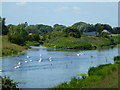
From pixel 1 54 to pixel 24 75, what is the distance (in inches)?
1020

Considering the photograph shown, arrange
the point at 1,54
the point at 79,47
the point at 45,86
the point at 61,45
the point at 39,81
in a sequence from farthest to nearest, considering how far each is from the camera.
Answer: the point at 61,45 → the point at 79,47 → the point at 1,54 → the point at 39,81 → the point at 45,86

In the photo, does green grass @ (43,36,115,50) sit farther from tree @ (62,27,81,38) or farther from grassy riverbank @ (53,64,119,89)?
grassy riverbank @ (53,64,119,89)

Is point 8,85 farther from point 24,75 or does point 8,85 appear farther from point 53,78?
point 24,75

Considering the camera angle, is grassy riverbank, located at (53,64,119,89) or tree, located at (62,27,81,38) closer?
grassy riverbank, located at (53,64,119,89)

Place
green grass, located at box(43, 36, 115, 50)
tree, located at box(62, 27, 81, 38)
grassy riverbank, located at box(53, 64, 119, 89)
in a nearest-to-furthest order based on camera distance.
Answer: grassy riverbank, located at box(53, 64, 119, 89) → green grass, located at box(43, 36, 115, 50) → tree, located at box(62, 27, 81, 38)

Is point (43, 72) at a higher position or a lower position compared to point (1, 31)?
lower

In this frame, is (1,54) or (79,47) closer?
(1,54)

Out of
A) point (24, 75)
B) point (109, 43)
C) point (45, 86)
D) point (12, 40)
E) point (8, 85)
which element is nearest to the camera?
point (8, 85)

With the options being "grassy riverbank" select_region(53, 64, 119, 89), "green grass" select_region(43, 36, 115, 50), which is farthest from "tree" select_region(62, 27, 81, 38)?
"grassy riverbank" select_region(53, 64, 119, 89)

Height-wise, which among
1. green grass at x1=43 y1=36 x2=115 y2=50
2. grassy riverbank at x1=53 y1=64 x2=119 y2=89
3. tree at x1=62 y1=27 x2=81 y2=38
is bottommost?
grassy riverbank at x1=53 y1=64 x2=119 y2=89

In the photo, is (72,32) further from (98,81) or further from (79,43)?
(98,81)

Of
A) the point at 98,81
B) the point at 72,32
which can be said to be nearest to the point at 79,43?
the point at 72,32

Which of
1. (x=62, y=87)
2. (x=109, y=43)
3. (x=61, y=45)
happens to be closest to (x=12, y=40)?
(x=61, y=45)

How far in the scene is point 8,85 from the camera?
65.0 ft
